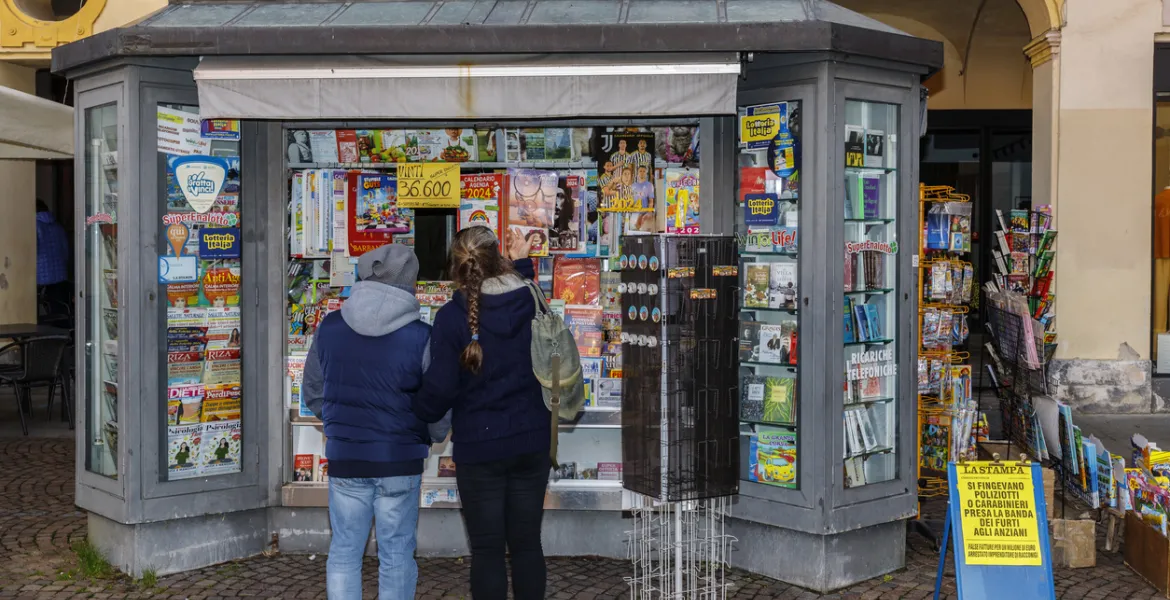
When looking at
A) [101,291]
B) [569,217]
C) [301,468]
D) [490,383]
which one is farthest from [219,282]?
[490,383]

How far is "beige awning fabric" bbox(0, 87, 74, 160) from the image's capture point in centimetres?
777

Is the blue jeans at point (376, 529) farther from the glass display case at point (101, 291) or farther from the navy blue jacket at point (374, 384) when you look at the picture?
the glass display case at point (101, 291)

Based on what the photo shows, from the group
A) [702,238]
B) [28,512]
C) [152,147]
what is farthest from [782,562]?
[28,512]

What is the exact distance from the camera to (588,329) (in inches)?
259

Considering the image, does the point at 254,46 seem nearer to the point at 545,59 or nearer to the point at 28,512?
the point at 545,59

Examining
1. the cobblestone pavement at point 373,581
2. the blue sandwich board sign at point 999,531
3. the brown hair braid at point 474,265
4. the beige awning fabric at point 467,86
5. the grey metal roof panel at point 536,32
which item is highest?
the grey metal roof panel at point 536,32

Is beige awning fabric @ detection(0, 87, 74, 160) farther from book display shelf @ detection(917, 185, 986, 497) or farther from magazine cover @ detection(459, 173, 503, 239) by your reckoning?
book display shelf @ detection(917, 185, 986, 497)

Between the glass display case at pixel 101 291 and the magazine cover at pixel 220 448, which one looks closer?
the glass display case at pixel 101 291

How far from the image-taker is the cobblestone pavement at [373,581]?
5699 mm

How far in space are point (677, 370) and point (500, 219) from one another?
197cm

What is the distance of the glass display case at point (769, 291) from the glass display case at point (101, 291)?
338cm

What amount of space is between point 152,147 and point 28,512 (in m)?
2.99

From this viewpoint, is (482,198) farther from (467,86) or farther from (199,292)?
(199,292)

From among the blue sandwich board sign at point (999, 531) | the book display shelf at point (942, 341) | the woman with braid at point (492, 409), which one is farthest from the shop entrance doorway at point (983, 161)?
the woman with braid at point (492, 409)
